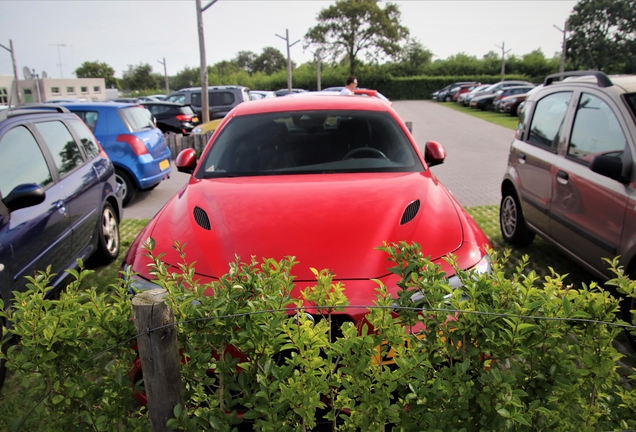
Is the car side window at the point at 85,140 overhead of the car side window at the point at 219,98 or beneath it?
beneath

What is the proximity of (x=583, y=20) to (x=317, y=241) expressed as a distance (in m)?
82.8

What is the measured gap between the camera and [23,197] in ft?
12.1

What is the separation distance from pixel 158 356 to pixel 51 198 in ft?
11.0

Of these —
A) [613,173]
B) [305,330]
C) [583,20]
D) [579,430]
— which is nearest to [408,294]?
[305,330]

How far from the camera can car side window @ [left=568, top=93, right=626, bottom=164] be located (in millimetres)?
4230

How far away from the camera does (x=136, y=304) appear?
1.66m

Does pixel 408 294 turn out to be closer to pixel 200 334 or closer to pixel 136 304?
pixel 200 334

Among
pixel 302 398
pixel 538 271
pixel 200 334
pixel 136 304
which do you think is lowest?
pixel 538 271

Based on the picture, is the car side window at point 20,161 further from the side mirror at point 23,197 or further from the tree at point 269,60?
the tree at point 269,60

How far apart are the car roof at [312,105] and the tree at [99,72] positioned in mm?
126069

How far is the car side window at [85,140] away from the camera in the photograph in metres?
5.80

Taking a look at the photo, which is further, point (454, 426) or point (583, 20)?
point (583, 20)

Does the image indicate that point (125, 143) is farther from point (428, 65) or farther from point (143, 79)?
point (143, 79)

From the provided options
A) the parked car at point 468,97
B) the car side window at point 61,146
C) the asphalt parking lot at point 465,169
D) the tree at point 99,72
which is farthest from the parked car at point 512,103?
the tree at point 99,72
